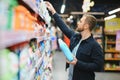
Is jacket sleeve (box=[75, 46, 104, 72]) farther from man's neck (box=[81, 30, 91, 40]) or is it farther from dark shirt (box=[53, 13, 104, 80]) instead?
man's neck (box=[81, 30, 91, 40])

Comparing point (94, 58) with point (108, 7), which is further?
point (108, 7)

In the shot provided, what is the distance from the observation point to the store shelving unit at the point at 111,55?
11570 mm

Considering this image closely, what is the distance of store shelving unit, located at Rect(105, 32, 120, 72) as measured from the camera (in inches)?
456

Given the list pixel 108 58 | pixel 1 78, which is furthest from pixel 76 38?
pixel 108 58

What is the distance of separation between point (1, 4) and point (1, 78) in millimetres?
344

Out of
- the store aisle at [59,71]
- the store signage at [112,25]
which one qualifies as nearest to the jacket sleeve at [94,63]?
the store aisle at [59,71]

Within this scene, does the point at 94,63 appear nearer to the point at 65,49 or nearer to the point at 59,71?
the point at 65,49

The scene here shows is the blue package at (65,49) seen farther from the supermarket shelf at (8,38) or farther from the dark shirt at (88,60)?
the supermarket shelf at (8,38)

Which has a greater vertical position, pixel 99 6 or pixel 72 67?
pixel 99 6

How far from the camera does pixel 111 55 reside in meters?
11.6

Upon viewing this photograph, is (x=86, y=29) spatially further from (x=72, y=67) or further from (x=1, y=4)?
(x=1, y=4)

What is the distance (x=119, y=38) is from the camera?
30.7 feet

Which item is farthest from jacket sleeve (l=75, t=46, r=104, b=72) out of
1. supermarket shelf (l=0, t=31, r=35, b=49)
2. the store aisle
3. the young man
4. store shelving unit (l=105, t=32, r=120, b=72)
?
store shelving unit (l=105, t=32, r=120, b=72)

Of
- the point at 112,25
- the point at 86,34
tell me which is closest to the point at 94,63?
the point at 86,34
